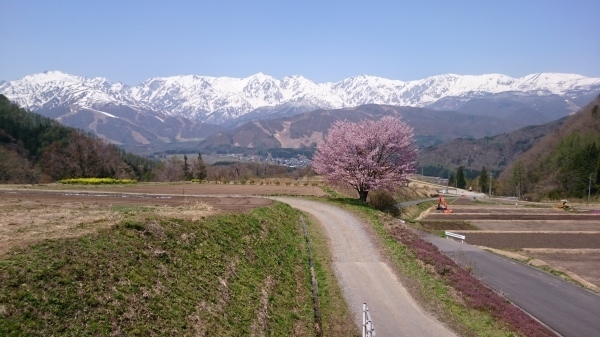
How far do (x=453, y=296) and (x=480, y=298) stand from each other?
124 cm

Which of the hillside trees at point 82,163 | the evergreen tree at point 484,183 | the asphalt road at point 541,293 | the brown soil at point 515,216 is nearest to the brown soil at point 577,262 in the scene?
the asphalt road at point 541,293

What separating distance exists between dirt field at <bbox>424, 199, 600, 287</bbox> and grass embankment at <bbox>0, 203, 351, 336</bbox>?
70.8ft

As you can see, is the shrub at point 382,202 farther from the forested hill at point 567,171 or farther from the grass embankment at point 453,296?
the forested hill at point 567,171

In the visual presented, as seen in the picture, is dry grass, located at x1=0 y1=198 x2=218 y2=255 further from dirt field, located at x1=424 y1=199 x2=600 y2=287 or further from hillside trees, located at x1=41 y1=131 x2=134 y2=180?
hillside trees, located at x1=41 y1=131 x2=134 y2=180

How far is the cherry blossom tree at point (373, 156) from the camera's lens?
3844cm

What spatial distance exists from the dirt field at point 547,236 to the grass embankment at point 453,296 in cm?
1181

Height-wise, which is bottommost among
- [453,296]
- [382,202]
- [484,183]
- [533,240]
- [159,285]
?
[533,240]

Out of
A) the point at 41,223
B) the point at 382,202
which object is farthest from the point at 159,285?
the point at 382,202

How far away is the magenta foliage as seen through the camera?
17.0m

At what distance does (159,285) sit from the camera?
Answer: 11.5m

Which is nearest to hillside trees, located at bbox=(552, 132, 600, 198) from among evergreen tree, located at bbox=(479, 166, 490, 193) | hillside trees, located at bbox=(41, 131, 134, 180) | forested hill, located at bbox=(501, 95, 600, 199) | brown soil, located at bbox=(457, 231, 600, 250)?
forested hill, located at bbox=(501, 95, 600, 199)

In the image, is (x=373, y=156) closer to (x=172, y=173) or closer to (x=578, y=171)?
(x=172, y=173)

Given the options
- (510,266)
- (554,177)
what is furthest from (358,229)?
(554,177)

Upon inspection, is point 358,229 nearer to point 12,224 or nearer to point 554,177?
point 12,224
